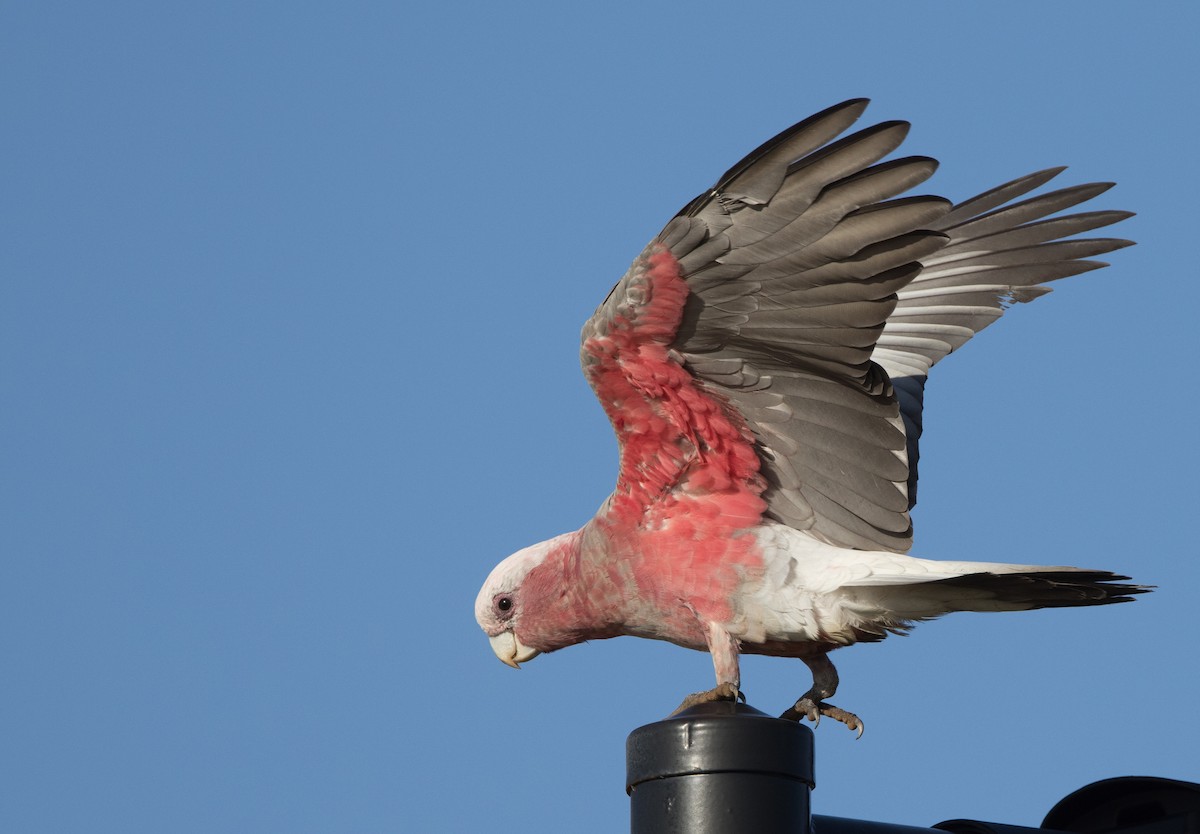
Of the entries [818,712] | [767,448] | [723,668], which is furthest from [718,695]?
[767,448]

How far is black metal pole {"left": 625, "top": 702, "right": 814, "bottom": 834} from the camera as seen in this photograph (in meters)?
4.18

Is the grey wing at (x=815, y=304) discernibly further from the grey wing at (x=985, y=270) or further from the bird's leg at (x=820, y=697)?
the grey wing at (x=985, y=270)

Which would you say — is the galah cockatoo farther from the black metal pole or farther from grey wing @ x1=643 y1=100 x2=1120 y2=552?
the black metal pole

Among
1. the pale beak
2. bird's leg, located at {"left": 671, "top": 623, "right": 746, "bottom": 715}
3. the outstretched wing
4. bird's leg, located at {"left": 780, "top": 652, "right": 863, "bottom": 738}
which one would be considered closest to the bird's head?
the pale beak

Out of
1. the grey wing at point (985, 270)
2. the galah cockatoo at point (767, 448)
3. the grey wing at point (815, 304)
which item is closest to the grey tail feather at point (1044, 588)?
the galah cockatoo at point (767, 448)

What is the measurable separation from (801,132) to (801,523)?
6.48 feet

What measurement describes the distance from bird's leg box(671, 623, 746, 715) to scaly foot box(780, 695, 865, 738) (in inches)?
15.6

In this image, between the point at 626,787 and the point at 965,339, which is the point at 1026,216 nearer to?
the point at 965,339

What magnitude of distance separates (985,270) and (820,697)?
3122 millimetres

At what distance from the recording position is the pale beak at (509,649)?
7.44m

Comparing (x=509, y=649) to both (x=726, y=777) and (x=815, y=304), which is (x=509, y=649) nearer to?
(x=815, y=304)

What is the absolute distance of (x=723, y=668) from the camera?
6160 millimetres

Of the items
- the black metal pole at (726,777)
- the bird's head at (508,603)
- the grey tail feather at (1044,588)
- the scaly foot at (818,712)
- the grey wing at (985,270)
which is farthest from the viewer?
the grey wing at (985,270)

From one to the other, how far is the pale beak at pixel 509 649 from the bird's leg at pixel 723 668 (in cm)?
137
